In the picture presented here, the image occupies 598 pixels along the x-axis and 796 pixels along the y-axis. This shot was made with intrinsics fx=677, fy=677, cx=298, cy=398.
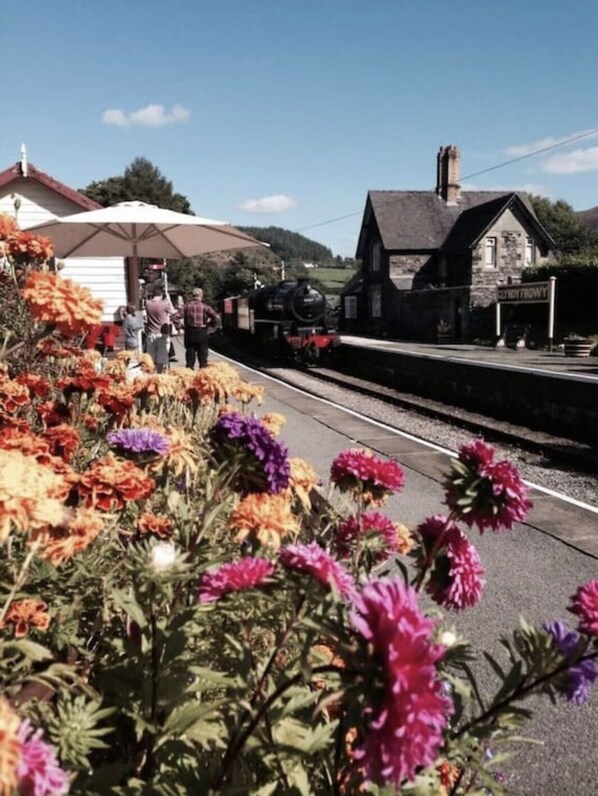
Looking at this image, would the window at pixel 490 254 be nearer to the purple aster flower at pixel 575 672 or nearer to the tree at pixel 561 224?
the purple aster flower at pixel 575 672

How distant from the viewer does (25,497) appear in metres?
1.07

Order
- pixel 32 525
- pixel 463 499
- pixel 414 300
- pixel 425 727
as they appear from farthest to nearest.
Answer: pixel 414 300 < pixel 463 499 < pixel 32 525 < pixel 425 727

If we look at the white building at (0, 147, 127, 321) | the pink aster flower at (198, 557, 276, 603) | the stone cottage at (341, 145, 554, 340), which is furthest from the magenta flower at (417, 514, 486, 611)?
the stone cottage at (341, 145, 554, 340)

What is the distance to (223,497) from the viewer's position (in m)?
1.87

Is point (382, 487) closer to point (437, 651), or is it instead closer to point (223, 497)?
point (223, 497)

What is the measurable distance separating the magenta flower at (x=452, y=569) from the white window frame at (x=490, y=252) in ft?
127

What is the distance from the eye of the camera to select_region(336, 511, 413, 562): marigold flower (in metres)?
1.90

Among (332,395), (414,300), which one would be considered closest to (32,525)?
(332,395)

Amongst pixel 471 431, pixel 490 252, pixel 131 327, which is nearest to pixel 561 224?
pixel 490 252

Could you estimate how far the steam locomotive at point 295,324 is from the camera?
2194cm

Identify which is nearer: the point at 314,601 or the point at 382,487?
the point at 314,601

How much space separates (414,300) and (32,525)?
3874 cm

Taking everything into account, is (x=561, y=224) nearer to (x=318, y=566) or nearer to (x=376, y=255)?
(x=376, y=255)

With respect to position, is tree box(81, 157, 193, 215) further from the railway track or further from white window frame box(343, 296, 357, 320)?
the railway track
